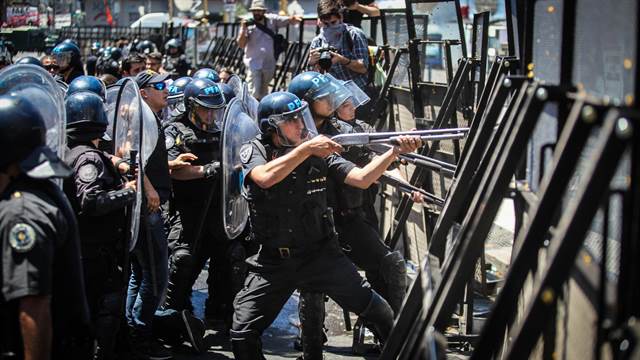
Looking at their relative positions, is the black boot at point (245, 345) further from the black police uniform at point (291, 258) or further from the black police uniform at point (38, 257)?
the black police uniform at point (38, 257)

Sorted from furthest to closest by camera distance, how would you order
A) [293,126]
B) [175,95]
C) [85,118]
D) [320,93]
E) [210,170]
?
[175,95], [210,170], [320,93], [85,118], [293,126]

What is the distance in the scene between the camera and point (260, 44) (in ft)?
43.8

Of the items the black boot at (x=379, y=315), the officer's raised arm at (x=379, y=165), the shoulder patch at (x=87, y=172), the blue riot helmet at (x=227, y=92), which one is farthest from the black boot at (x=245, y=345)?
the blue riot helmet at (x=227, y=92)

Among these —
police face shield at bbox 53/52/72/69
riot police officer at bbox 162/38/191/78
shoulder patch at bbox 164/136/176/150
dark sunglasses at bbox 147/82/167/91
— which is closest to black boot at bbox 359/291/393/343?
shoulder patch at bbox 164/136/176/150

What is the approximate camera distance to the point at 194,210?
682 cm

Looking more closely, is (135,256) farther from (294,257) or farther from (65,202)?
(65,202)

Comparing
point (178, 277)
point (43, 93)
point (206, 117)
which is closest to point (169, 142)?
point (206, 117)

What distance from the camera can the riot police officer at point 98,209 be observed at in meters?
5.09

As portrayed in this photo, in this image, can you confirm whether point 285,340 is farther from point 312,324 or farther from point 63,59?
point 63,59

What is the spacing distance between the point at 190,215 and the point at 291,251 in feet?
6.24

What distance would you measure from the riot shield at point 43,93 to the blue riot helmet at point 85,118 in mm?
349

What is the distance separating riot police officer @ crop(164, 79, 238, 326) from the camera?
6.73 meters

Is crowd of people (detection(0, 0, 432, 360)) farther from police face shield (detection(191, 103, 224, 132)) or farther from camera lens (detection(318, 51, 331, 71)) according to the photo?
camera lens (detection(318, 51, 331, 71))

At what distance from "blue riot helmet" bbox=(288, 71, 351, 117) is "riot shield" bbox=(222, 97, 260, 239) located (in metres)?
0.44
